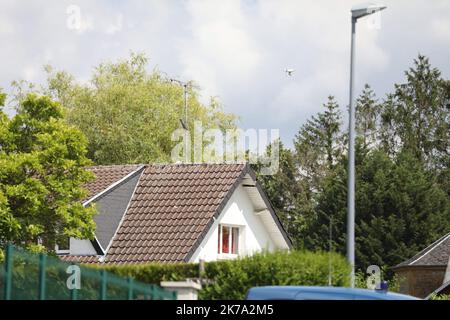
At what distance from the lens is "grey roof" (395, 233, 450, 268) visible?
64062mm

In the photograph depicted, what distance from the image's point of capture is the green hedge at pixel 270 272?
24344 millimetres

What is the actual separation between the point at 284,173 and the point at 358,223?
865 inches

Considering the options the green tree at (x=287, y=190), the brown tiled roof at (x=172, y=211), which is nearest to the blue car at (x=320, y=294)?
the brown tiled roof at (x=172, y=211)

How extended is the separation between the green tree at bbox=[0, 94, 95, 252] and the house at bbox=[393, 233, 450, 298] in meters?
29.9

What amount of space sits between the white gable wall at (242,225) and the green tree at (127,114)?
878 inches

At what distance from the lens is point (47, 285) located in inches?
680

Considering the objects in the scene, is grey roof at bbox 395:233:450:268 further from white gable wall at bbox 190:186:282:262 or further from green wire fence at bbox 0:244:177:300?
green wire fence at bbox 0:244:177:300

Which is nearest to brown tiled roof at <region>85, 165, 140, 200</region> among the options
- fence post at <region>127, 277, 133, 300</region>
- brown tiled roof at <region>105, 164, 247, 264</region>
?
brown tiled roof at <region>105, 164, 247, 264</region>

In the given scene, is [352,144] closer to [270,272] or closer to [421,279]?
[270,272]

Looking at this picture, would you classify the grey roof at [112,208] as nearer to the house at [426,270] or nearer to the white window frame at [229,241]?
the white window frame at [229,241]

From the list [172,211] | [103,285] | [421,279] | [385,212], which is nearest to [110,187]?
[172,211]
